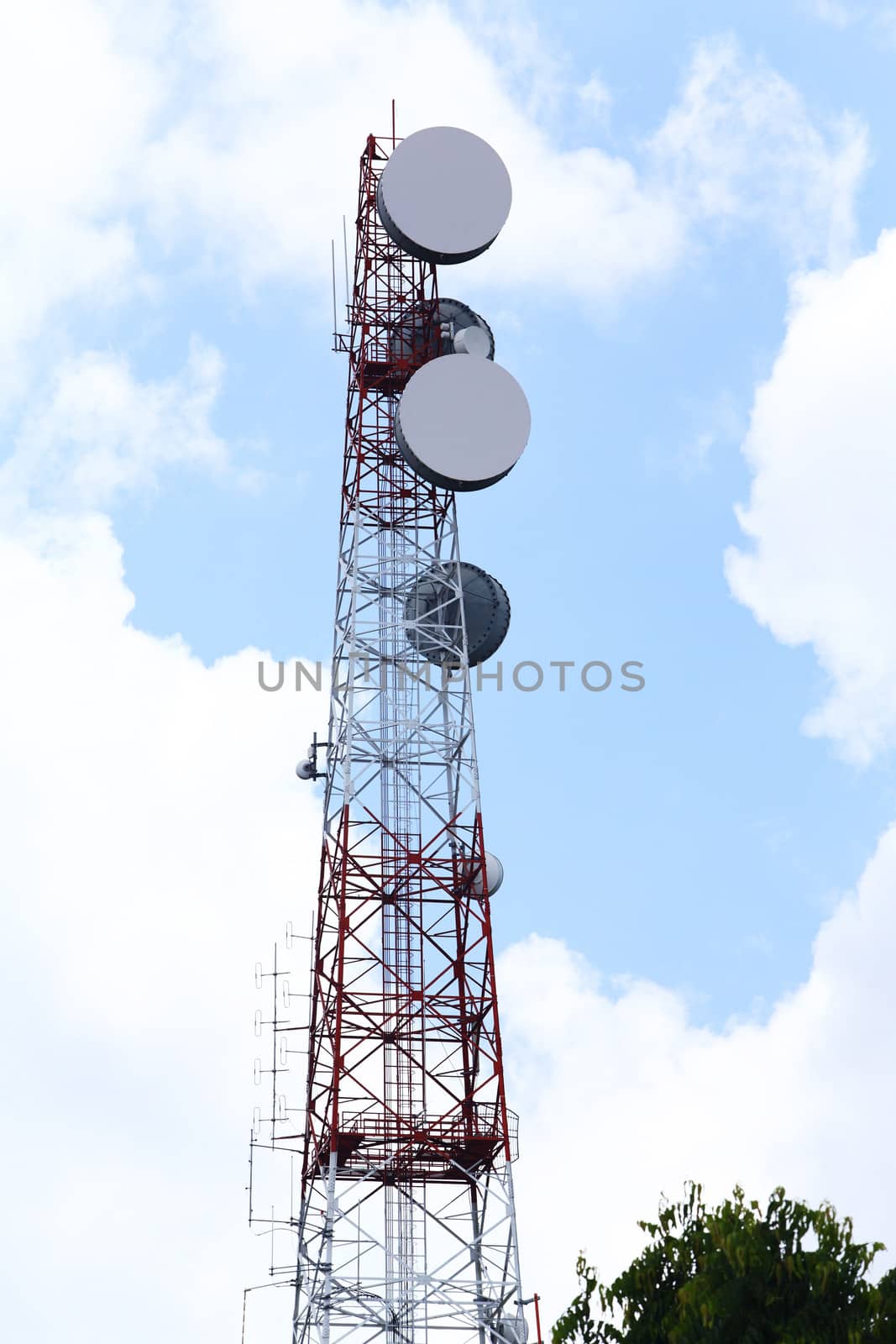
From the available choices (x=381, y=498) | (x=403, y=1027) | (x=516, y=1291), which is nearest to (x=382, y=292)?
(x=381, y=498)

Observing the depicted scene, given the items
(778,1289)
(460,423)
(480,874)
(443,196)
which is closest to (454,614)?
(460,423)

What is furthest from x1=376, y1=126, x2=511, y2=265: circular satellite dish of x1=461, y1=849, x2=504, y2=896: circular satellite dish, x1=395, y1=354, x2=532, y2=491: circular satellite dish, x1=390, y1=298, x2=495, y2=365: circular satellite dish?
x1=461, y1=849, x2=504, y2=896: circular satellite dish

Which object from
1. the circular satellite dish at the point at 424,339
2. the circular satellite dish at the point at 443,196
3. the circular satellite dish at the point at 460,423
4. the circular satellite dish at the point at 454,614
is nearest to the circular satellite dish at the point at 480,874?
the circular satellite dish at the point at 454,614

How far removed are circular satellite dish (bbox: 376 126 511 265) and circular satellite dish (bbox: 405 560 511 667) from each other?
31.2 ft

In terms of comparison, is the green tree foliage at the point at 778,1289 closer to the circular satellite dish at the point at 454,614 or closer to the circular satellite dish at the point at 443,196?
the circular satellite dish at the point at 454,614

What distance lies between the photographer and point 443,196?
5194cm

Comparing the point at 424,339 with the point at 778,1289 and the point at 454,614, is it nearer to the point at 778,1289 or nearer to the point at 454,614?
the point at 454,614

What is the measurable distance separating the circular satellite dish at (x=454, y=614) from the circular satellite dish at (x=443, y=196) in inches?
374

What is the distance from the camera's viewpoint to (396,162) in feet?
170

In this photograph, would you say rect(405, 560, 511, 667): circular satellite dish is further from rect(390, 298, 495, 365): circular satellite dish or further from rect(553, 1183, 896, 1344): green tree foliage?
rect(553, 1183, 896, 1344): green tree foliage

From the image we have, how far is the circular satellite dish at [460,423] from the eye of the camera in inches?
1949

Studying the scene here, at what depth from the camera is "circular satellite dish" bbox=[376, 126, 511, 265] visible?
169ft

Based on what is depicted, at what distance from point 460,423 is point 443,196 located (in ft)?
24.0

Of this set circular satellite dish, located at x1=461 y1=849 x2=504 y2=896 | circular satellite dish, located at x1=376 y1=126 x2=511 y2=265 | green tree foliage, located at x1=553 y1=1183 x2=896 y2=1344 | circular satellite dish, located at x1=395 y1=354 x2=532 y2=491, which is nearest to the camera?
green tree foliage, located at x1=553 y1=1183 x2=896 y2=1344
